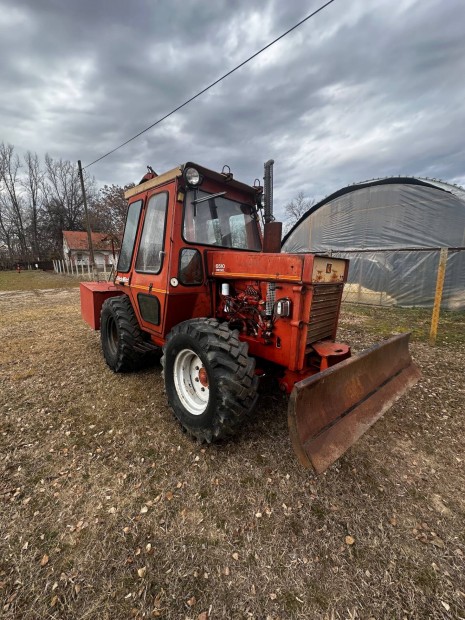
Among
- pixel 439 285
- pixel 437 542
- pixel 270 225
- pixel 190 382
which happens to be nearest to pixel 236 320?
pixel 190 382

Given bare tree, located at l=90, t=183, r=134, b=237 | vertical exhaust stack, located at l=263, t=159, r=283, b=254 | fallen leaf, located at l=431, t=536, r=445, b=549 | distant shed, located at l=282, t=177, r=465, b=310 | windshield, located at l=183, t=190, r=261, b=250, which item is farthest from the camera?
bare tree, located at l=90, t=183, r=134, b=237

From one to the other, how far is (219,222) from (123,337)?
2.06 m

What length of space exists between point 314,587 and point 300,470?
2.84 ft

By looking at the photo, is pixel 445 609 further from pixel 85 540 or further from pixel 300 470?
pixel 85 540

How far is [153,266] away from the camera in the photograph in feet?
11.4

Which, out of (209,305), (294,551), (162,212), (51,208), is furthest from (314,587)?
(51,208)

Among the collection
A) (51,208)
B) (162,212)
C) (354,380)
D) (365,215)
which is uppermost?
(51,208)

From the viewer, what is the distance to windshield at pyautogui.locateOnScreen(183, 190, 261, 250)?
10.6 feet

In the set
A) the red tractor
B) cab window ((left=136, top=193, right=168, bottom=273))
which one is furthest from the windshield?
cab window ((left=136, top=193, right=168, bottom=273))

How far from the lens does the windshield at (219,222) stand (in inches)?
127

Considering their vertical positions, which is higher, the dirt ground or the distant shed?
the distant shed

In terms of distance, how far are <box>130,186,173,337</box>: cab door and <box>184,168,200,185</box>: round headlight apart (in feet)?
1.08

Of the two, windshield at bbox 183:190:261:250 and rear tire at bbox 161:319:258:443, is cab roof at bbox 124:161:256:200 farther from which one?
rear tire at bbox 161:319:258:443

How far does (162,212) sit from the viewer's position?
3.37 meters
